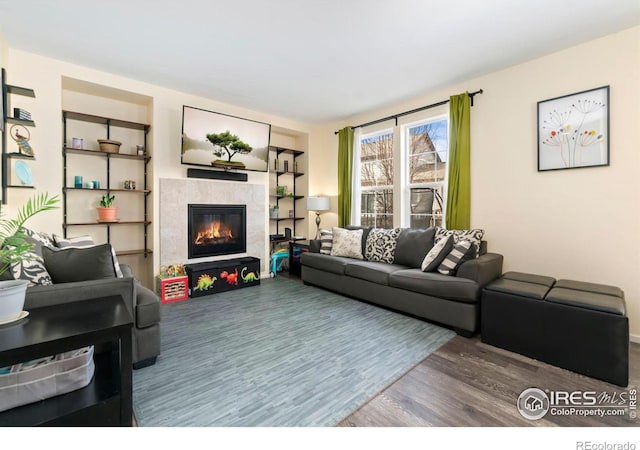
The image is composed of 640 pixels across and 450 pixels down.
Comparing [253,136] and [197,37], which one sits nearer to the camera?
[197,37]

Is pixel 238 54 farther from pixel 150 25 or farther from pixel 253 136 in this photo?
pixel 253 136

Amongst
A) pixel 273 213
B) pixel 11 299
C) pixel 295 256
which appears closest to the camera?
pixel 11 299

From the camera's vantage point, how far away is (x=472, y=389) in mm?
1767

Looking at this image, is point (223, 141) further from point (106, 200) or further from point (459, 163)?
point (459, 163)

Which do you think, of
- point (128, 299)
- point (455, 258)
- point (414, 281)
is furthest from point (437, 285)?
point (128, 299)

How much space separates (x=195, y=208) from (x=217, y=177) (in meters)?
0.57

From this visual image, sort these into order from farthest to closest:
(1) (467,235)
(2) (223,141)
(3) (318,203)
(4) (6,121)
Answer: (3) (318,203) → (2) (223,141) → (1) (467,235) → (4) (6,121)

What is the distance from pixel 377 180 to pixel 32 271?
13.5 ft

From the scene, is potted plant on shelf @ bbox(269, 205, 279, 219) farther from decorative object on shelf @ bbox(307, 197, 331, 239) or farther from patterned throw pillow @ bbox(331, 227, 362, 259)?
patterned throw pillow @ bbox(331, 227, 362, 259)

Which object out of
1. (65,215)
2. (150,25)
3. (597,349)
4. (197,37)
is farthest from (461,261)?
(65,215)

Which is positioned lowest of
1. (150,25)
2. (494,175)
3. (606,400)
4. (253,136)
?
(606,400)

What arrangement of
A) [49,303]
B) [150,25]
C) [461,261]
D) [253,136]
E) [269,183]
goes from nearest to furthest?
[49,303], [150,25], [461,261], [253,136], [269,183]

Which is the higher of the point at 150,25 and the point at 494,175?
the point at 150,25

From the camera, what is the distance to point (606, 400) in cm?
167
